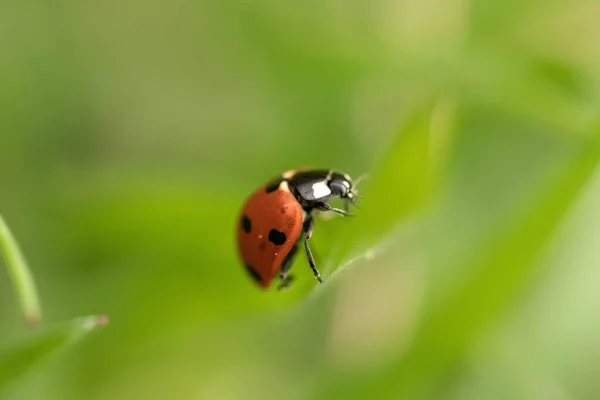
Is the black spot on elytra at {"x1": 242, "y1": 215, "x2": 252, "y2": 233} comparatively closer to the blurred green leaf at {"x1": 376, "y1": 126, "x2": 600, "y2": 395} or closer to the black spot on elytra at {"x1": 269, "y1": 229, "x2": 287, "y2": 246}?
the black spot on elytra at {"x1": 269, "y1": 229, "x2": 287, "y2": 246}

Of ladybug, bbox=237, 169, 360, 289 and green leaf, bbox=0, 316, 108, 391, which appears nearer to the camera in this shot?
green leaf, bbox=0, 316, 108, 391

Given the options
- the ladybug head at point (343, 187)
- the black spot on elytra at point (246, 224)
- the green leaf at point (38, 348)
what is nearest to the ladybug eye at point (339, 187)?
the ladybug head at point (343, 187)

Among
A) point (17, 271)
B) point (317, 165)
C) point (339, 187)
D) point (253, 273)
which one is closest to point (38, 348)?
point (17, 271)

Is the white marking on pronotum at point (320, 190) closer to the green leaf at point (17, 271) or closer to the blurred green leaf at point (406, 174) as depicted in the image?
the blurred green leaf at point (406, 174)

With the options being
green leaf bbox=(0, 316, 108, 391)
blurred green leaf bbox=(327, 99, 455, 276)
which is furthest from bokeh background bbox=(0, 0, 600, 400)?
green leaf bbox=(0, 316, 108, 391)

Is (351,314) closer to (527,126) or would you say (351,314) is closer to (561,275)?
(561,275)

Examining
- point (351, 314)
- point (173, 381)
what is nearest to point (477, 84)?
point (351, 314)
